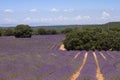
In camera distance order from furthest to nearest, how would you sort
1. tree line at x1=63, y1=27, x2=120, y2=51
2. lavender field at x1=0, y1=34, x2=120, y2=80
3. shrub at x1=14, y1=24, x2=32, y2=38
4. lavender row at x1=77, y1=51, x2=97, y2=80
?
shrub at x1=14, y1=24, x2=32, y2=38 < tree line at x1=63, y1=27, x2=120, y2=51 < lavender field at x1=0, y1=34, x2=120, y2=80 < lavender row at x1=77, y1=51, x2=97, y2=80

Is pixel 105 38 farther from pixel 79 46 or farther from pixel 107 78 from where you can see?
pixel 107 78

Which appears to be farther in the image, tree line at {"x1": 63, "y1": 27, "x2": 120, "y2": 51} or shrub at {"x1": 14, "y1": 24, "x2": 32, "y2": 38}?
shrub at {"x1": 14, "y1": 24, "x2": 32, "y2": 38}

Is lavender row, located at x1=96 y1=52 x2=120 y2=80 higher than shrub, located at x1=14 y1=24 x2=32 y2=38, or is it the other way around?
lavender row, located at x1=96 y1=52 x2=120 y2=80

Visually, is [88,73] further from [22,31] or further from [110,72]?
[22,31]

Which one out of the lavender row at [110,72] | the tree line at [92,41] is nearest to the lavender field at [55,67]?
the lavender row at [110,72]

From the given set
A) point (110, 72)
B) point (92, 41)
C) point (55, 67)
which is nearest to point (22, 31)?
point (92, 41)

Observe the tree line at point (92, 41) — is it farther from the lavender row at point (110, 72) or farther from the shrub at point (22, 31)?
the shrub at point (22, 31)

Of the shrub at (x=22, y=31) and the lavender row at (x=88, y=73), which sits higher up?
the lavender row at (x=88, y=73)

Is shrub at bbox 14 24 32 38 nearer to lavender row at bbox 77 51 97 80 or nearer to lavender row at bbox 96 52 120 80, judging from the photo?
lavender row at bbox 77 51 97 80

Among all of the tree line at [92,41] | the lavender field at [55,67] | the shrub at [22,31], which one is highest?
the lavender field at [55,67]

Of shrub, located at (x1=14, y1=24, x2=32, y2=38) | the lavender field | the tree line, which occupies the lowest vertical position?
shrub, located at (x1=14, y1=24, x2=32, y2=38)

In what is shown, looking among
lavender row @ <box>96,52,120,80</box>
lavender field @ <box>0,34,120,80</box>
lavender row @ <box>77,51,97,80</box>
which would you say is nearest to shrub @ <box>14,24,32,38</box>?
lavender field @ <box>0,34,120,80</box>
